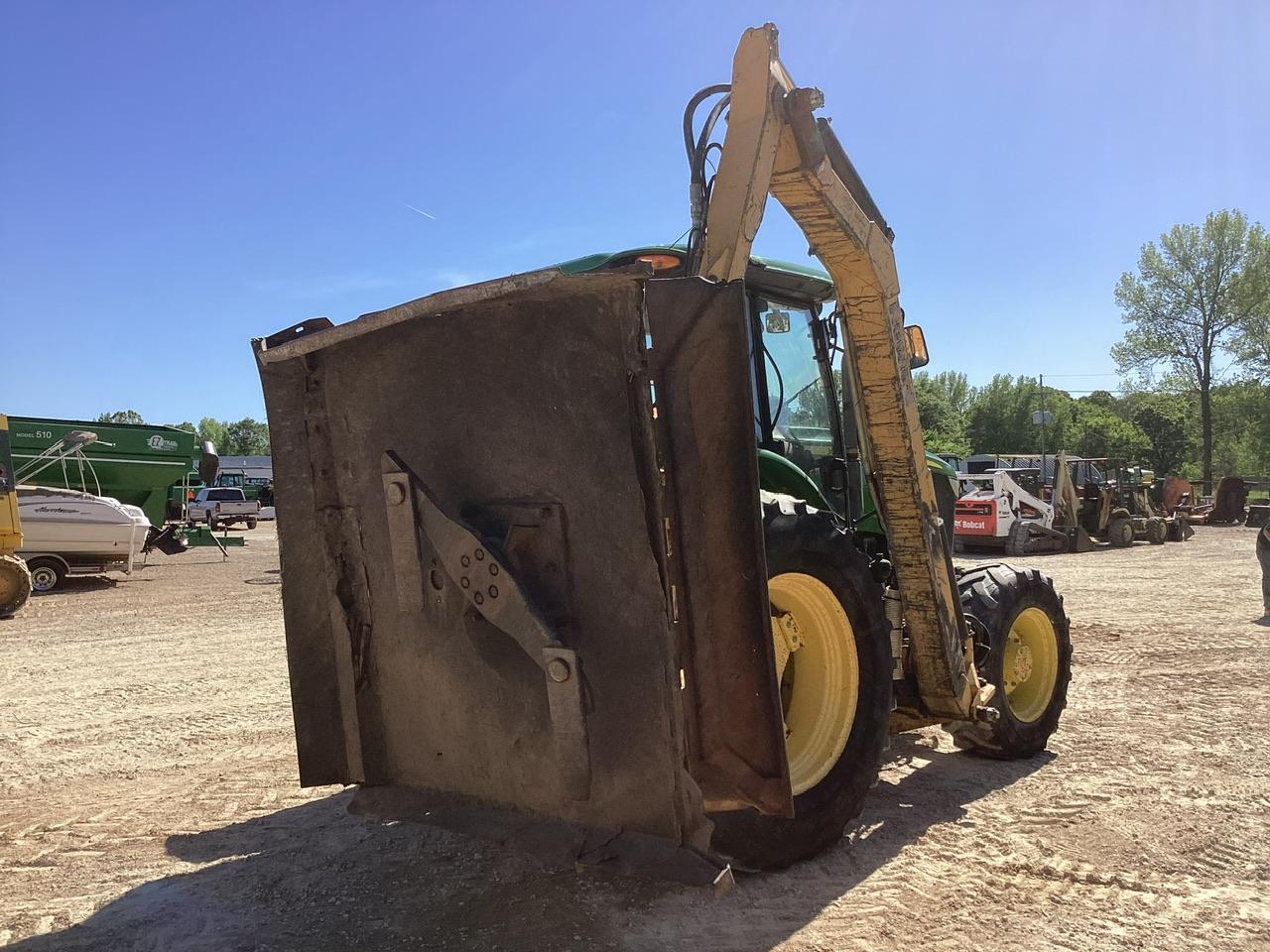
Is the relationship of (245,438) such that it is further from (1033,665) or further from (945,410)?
(1033,665)

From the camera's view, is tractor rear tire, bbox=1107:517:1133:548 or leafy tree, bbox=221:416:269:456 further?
leafy tree, bbox=221:416:269:456

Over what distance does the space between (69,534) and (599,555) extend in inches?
578

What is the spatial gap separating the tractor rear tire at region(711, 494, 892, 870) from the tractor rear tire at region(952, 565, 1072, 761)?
3.91 ft

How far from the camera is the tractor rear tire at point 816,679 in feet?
10.6

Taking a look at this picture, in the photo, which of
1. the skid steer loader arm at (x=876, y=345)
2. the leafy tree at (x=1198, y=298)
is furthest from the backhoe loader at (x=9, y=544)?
the leafy tree at (x=1198, y=298)

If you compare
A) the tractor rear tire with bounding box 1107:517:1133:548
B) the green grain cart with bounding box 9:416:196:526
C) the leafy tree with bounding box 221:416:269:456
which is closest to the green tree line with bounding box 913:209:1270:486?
the tractor rear tire with bounding box 1107:517:1133:548

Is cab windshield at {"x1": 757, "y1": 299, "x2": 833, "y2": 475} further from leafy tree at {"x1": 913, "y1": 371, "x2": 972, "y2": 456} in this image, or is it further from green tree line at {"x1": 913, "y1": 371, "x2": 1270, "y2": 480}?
leafy tree at {"x1": 913, "y1": 371, "x2": 972, "y2": 456}

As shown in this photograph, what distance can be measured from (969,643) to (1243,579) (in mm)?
12079

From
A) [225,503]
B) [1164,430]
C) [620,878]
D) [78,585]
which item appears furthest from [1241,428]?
[620,878]

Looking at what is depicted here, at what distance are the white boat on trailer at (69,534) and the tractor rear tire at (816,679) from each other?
14194 mm

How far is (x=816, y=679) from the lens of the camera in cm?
367

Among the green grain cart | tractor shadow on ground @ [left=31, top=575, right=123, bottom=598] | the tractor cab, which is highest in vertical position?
the green grain cart

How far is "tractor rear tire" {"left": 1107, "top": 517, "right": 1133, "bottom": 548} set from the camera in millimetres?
22391

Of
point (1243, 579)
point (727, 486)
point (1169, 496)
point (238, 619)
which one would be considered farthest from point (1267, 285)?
point (727, 486)
